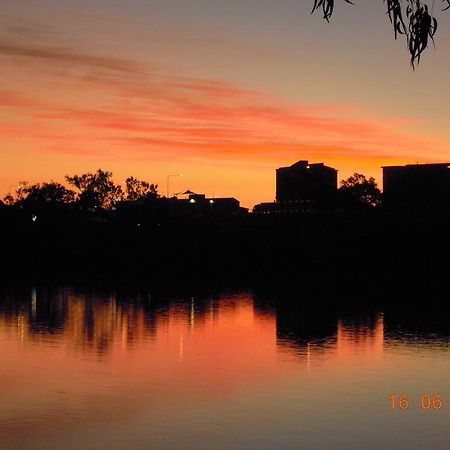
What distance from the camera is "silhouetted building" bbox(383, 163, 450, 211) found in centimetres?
15262

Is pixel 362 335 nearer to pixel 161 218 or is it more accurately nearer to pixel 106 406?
pixel 106 406

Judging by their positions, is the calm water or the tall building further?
the tall building

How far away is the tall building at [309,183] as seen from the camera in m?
193

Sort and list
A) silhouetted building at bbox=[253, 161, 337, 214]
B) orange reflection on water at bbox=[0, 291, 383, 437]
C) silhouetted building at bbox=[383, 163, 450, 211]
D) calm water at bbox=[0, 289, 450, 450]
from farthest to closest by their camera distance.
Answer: silhouetted building at bbox=[253, 161, 337, 214] < silhouetted building at bbox=[383, 163, 450, 211] < orange reflection on water at bbox=[0, 291, 383, 437] < calm water at bbox=[0, 289, 450, 450]

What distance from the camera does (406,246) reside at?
423 ft

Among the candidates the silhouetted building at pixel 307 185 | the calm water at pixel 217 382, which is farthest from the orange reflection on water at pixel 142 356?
the silhouetted building at pixel 307 185

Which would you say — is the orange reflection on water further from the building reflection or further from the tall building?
the tall building

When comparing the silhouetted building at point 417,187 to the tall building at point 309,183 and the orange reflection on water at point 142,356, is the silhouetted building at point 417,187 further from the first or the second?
the orange reflection on water at point 142,356

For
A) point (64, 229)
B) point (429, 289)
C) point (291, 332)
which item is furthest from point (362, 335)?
point (64, 229)

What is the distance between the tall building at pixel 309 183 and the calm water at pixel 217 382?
454 feet
